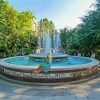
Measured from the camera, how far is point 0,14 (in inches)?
931

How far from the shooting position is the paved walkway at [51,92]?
8414 millimetres

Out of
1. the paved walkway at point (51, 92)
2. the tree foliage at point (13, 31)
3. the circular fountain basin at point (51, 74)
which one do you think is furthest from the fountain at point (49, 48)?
the paved walkway at point (51, 92)

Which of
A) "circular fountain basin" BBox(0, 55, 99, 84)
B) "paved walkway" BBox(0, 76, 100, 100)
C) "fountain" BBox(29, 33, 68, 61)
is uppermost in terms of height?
"fountain" BBox(29, 33, 68, 61)

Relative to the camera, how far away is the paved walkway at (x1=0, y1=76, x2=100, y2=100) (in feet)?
27.6

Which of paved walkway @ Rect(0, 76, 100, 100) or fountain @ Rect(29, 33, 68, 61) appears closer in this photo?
paved walkway @ Rect(0, 76, 100, 100)

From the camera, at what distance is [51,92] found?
9164mm

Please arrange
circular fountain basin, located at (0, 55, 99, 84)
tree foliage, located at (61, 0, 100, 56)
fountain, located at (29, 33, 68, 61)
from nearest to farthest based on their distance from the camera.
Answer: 1. circular fountain basin, located at (0, 55, 99, 84)
2. tree foliage, located at (61, 0, 100, 56)
3. fountain, located at (29, 33, 68, 61)

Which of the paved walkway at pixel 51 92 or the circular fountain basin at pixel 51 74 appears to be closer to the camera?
the paved walkway at pixel 51 92

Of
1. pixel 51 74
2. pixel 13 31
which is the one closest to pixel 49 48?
pixel 13 31

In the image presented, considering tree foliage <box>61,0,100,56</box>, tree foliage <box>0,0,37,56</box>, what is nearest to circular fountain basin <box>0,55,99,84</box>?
tree foliage <box>61,0,100,56</box>

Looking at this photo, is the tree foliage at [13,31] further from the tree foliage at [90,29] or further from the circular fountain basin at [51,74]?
the circular fountain basin at [51,74]

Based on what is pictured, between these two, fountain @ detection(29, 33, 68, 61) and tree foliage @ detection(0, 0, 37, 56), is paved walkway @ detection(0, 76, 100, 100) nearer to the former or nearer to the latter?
fountain @ detection(29, 33, 68, 61)

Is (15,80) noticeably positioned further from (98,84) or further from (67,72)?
(98,84)

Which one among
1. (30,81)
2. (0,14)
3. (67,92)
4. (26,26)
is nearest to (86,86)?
(67,92)
